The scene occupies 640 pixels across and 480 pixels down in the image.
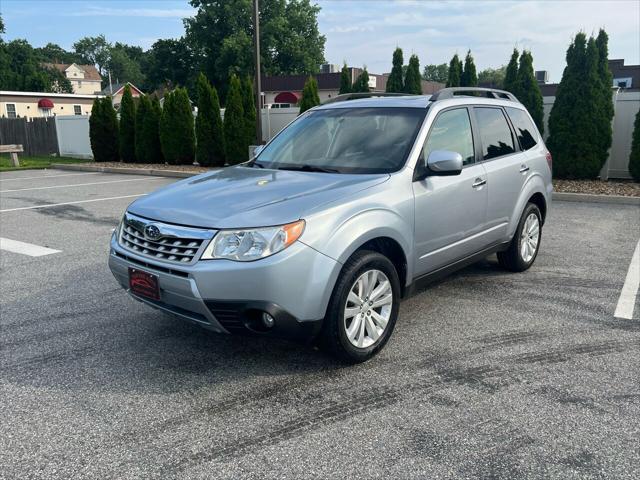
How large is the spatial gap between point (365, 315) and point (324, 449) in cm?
110

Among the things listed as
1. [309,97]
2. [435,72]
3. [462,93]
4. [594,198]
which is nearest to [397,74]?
[309,97]

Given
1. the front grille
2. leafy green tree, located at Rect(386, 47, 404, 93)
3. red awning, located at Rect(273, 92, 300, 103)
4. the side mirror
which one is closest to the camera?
the front grille

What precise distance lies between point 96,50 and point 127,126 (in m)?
158

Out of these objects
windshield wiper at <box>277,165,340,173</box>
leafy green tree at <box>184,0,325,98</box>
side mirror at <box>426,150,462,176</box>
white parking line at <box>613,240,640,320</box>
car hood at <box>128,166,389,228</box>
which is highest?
leafy green tree at <box>184,0,325,98</box>

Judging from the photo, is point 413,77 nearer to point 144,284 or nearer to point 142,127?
point 142,127

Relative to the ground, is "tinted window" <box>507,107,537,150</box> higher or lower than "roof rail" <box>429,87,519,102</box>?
lower

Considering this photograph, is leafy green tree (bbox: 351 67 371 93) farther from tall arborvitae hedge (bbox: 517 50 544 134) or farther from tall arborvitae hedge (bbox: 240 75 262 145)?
tall arborvitae hedge (bbox: 517 50 544 134)

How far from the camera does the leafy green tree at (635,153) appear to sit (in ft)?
40.1

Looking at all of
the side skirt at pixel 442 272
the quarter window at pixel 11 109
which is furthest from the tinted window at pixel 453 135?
the quarter window at pixel 11 109

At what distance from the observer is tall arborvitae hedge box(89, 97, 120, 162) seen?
70.5 ft

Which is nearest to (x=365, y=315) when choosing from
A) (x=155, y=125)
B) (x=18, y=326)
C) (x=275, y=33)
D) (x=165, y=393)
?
(x=165, y=393)

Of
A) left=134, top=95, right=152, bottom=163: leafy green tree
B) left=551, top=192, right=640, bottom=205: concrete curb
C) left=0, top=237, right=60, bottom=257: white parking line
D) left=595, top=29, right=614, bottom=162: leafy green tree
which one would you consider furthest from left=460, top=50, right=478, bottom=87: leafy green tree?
left=0, top=237, right=60, bottom=257: white parking line

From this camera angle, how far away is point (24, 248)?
7340 millimetres

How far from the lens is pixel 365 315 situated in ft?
12.2
